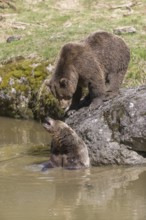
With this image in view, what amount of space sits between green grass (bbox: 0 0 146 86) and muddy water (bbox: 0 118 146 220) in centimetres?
447

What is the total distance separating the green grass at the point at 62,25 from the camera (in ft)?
44.1

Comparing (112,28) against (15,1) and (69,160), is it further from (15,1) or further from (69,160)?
(69,160)

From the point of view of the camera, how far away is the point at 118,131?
8.45 metres

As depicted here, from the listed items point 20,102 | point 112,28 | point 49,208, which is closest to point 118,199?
point 49,208

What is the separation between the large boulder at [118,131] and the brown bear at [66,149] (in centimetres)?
14

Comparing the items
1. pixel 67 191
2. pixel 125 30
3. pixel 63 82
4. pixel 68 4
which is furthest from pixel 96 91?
pixel 68 4

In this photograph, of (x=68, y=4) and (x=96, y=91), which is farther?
(x=68, y=4)

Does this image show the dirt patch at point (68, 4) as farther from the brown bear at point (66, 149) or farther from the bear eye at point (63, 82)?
the brown bear at point (66, 149)

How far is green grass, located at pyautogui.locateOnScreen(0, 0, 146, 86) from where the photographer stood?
44.1 ft

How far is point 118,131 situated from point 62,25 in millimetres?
11374

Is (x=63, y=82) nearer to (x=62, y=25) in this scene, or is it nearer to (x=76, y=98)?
(x=76, y=98)

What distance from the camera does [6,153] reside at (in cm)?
965

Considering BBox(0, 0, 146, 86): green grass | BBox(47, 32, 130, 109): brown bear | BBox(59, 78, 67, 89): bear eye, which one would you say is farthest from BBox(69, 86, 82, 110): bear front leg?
BBox(0, 0, 146, 86): green grass

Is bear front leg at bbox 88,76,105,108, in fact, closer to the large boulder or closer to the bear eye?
the large boulder
